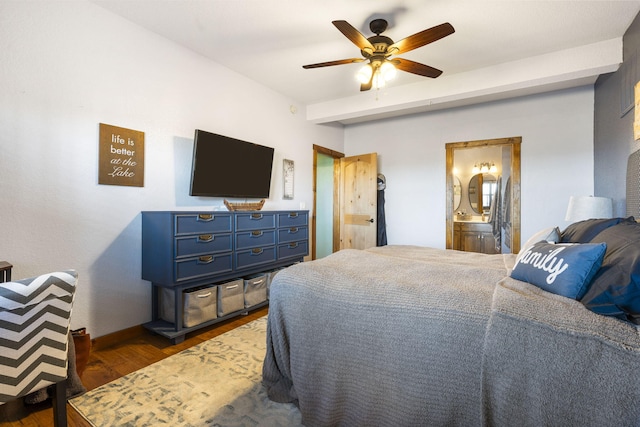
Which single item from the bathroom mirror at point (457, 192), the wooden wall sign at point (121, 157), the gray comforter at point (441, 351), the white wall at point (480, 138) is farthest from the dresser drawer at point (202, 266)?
the bathroom mirror at point (457, 192)

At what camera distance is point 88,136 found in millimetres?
2312

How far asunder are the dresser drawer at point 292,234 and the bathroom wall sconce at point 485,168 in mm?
3251

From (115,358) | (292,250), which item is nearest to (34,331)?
(115,358)

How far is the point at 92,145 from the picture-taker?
2336 millimetres

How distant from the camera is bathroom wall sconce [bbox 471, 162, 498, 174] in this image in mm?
4980

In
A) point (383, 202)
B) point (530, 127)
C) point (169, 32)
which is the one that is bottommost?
point (383, 202)

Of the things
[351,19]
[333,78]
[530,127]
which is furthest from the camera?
[530,127]

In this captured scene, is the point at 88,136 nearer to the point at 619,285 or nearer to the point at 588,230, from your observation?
the point at 619,285

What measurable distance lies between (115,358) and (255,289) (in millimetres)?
1284

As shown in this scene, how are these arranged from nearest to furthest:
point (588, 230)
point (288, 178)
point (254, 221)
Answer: point (588, 230)
point (254, 221)
point (288, 178)

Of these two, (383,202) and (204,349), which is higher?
(383,202)

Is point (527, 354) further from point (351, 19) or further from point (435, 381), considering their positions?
point (351, 19)

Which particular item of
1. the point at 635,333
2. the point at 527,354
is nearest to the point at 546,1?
the point at 635,333

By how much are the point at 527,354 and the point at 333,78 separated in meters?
3.39
